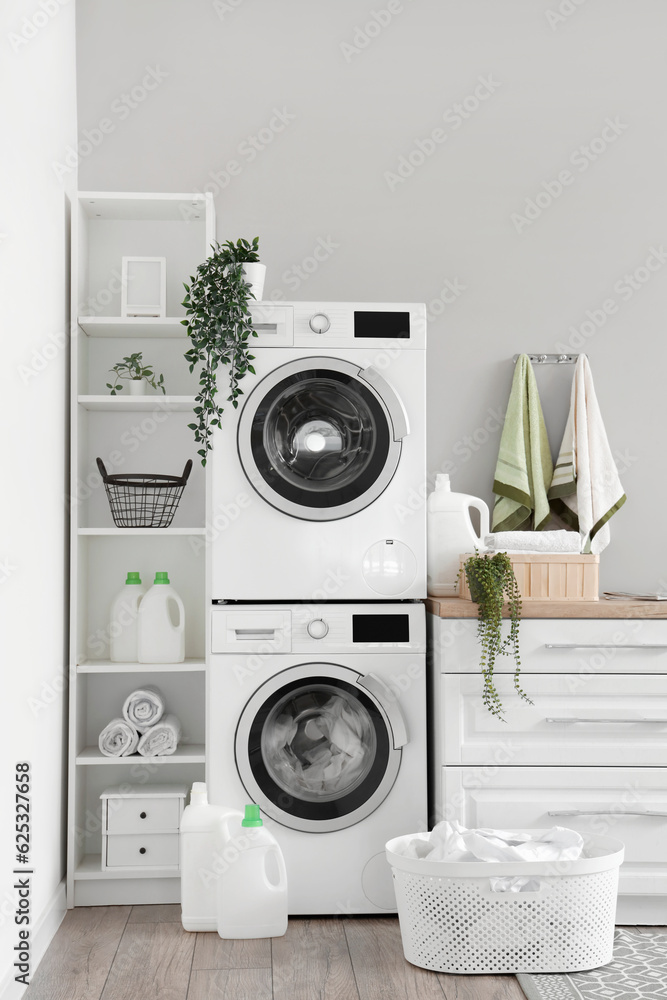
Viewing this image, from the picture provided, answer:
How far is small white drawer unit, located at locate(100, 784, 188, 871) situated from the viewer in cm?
268

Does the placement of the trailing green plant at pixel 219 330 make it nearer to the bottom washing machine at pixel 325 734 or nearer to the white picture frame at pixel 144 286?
the white picture frame at pixel 144 286

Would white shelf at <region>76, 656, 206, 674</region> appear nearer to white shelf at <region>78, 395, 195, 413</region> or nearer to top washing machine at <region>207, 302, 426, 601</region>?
top washing machine at <region>207, 302, 426, 601</region>

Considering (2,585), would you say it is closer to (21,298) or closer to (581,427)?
(21,298)

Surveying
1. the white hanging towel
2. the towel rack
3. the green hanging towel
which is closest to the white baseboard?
the green hanging towel

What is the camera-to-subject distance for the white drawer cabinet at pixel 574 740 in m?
2.42

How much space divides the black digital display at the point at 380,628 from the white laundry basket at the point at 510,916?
0.65 metres

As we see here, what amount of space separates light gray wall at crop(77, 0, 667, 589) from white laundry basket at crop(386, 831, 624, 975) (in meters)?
1.28

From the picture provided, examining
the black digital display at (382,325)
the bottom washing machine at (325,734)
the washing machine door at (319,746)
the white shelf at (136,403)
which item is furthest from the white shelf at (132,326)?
the washing machine door at (319,746)

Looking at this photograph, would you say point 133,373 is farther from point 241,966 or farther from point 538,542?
point 241,966

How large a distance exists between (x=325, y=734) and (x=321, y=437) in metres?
0.89

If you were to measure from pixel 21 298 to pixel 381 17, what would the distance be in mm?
1893

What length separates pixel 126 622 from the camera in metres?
2.83

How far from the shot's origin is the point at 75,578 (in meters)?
2.73

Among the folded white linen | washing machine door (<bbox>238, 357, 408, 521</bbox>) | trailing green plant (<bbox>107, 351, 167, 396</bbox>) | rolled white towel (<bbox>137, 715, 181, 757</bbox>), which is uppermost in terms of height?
trailing green plant (<bbox>107, 351, 167, 396</bbox>)
